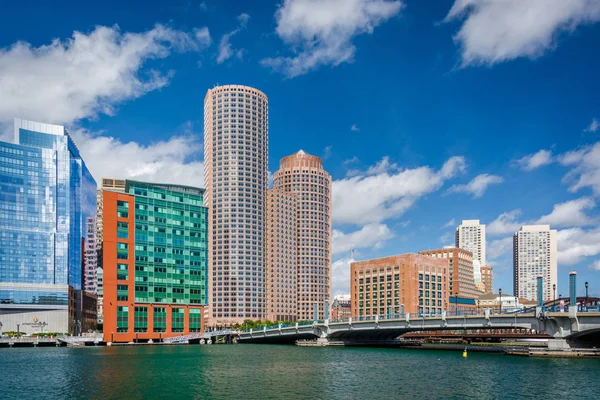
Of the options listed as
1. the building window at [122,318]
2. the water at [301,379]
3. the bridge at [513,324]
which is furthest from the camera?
the building window at [122,318]

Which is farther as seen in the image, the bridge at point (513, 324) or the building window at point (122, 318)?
the building window at point (122, 318)

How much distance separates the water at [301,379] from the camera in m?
73.0

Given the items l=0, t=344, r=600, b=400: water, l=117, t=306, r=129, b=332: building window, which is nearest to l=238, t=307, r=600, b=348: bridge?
l=0, t=344, r=600, b=400: water

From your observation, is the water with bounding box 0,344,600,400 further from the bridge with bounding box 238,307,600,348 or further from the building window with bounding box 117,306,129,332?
the building window with bounding box 117,306,129,332

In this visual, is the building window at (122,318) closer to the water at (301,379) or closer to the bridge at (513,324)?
the bridge at (513,324)

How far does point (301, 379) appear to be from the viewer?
290ft

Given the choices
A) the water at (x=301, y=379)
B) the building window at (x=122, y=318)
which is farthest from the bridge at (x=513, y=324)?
the building window at (x=122, y=318)

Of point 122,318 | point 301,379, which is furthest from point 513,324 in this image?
point 122,318

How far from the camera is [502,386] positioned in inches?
3135

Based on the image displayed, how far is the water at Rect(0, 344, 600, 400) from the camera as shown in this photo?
240 ft

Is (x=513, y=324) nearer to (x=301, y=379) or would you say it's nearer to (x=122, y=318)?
(x=301, y=379)

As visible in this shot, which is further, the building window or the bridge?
the building window

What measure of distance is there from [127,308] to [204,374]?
114 metres

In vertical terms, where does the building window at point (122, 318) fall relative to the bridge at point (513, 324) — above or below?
below
